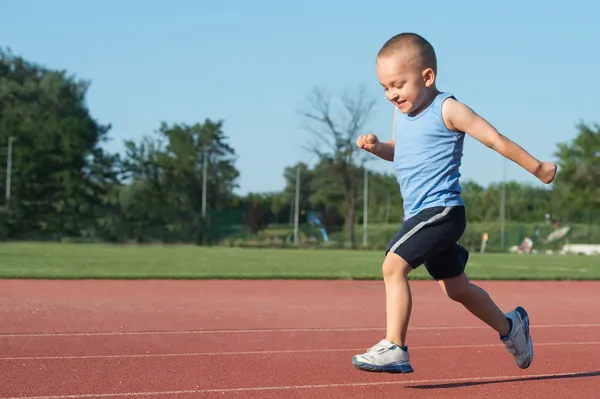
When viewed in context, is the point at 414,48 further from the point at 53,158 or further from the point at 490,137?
the point at 53,158

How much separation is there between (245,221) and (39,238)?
51.9 ft

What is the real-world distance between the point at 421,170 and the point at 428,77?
1.76 ft

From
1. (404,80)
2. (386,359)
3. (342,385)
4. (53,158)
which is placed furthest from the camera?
(53,158)

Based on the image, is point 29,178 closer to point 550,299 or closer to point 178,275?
point 178,275

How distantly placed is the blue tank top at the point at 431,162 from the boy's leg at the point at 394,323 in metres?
0.34

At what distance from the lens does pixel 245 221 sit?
70.9 meters

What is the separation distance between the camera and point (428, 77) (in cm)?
531

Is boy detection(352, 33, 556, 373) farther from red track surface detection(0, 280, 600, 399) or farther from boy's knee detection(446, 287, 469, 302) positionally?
red track surface detection(0, 280, 600, 399)

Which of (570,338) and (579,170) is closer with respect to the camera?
(570,338)

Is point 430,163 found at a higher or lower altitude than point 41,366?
higher

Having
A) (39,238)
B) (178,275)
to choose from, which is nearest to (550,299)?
(178,275)

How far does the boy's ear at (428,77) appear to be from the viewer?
529 centimetres

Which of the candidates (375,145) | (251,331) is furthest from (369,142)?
(251,331)

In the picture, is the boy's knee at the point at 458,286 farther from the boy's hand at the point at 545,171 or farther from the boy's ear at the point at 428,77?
the boy's ear at the point at 428,77
